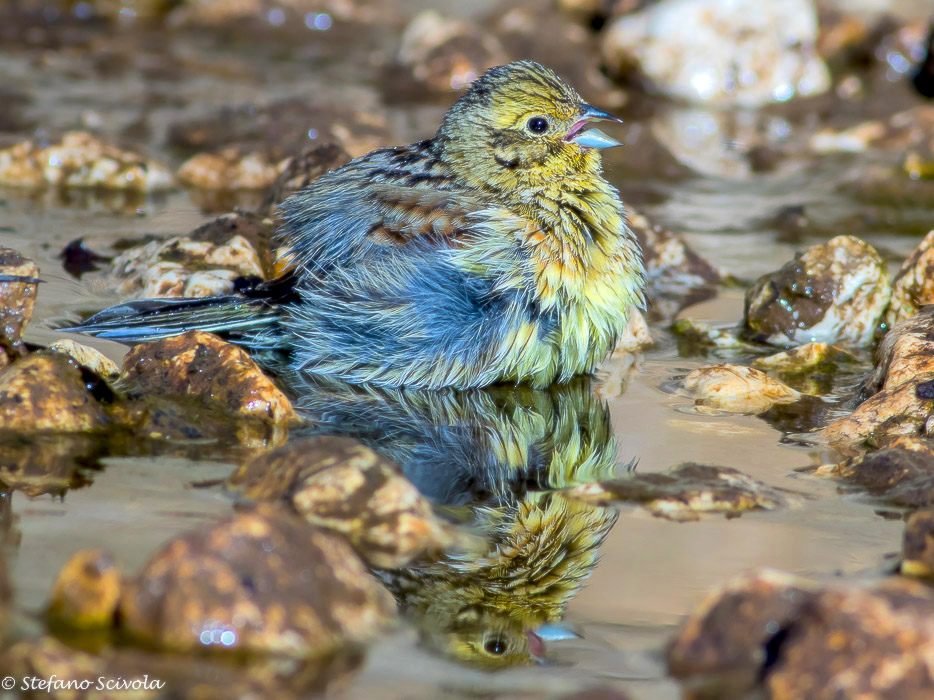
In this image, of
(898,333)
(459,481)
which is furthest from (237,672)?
(898,333)

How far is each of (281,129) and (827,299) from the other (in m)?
3.91

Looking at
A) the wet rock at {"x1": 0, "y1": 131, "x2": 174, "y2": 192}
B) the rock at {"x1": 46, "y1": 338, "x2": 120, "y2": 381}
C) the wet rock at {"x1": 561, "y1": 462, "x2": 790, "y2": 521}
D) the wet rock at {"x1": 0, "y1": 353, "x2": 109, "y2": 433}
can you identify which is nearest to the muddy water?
the wet rock at {"x1": 561, "y1": 462, "x2": 790, "y2": 521}

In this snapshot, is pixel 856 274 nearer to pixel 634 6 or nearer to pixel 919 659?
pixel 919 659

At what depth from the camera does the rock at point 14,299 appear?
3.94 metres

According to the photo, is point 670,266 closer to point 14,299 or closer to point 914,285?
point 914,285

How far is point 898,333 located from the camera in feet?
14.3

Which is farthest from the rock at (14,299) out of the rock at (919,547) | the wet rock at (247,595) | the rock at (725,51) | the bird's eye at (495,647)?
the rock at (725,51)

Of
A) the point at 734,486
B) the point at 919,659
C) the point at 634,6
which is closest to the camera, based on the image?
the point at 919,659

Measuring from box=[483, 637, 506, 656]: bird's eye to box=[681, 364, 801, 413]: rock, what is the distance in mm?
1904

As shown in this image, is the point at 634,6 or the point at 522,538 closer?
the point at 522,538

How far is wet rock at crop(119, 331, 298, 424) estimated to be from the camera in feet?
12.7

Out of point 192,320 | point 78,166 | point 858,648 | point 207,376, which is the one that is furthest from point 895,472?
point 78,166

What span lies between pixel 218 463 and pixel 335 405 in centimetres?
81

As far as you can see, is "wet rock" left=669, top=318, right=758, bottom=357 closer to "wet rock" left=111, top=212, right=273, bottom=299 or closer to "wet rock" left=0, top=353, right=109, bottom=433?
"wet rock" left=111, top=212, right=273, bottom=299
